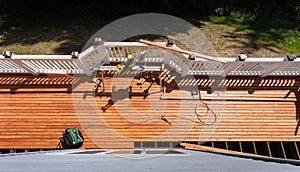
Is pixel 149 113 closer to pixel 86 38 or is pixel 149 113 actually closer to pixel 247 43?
pixel 86 38

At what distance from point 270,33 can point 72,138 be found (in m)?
8.08

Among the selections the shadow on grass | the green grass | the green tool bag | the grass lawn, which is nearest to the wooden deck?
the green tool bag

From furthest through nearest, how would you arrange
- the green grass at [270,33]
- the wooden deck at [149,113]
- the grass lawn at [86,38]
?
the green grass at [270,33] < the grass lawn at [86,38] < the wooden deck at [149,113]

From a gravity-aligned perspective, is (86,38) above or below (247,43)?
above

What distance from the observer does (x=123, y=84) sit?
6.64 m

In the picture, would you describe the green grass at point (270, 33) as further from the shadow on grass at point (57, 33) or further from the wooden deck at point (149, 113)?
the shadow on grass at point (57, 33)

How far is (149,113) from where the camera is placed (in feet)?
20.7

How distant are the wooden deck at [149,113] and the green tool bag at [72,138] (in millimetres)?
221

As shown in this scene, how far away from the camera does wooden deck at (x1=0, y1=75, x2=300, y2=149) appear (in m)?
6.02

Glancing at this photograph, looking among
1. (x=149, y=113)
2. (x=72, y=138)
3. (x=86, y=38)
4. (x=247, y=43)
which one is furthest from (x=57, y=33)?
(x=247, y=43)

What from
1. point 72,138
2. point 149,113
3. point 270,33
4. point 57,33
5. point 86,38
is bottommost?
point 72,138

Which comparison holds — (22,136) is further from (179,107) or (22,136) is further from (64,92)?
(179,107)

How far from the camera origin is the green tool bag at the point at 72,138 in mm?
5680

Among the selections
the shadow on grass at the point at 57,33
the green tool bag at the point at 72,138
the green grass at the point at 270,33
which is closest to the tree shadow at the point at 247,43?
the green grass at the point at 270,33
